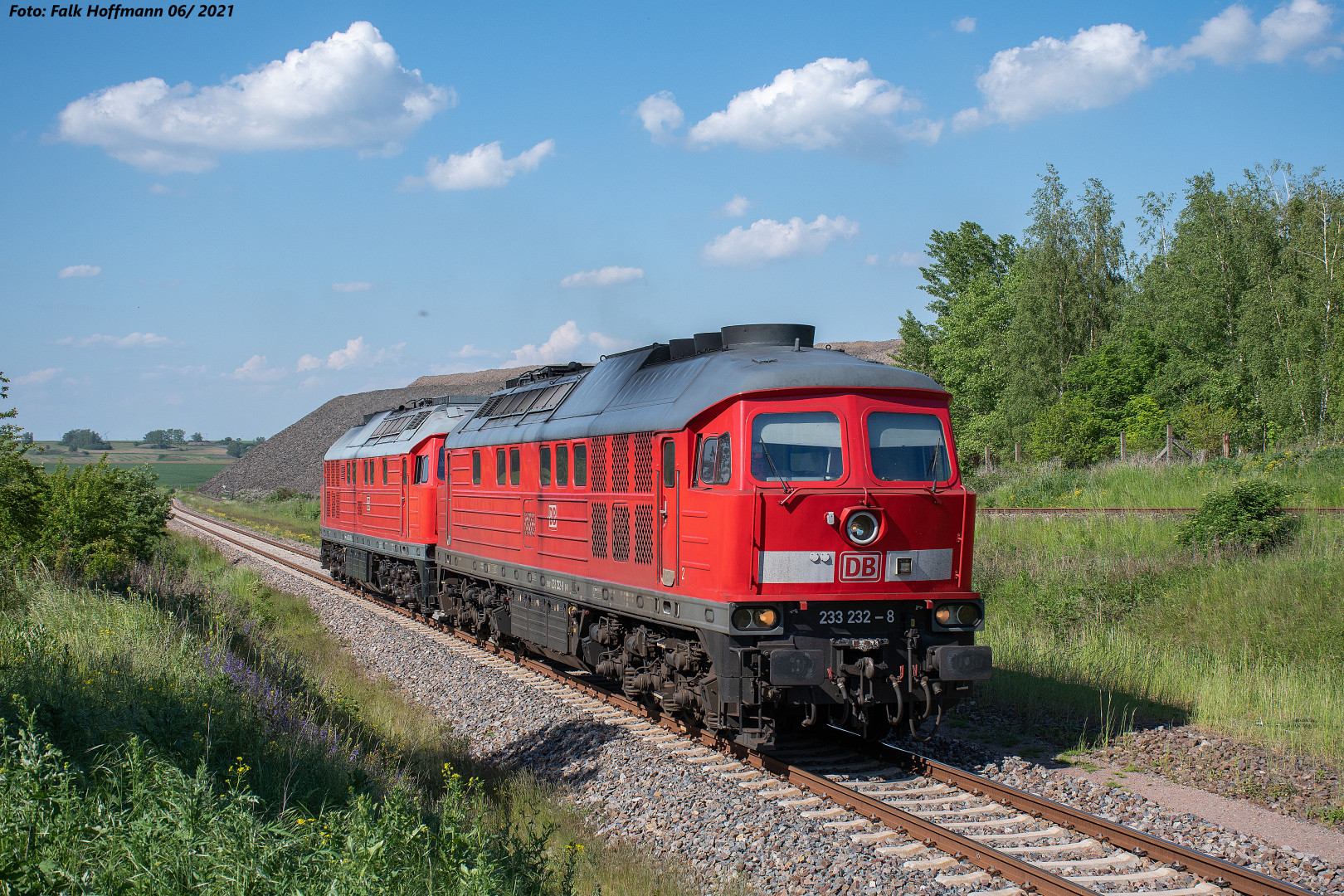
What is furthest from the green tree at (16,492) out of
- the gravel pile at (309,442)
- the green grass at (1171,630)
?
the gravel pile at (309,442)

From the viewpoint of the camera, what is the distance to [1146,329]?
41.4 m

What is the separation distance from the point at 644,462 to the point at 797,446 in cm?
189

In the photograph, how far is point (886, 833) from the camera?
7246mm

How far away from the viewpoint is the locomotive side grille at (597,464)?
1086 cm


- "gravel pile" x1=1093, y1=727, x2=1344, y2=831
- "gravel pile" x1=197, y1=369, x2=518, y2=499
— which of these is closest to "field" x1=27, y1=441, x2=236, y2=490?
"gravel pile" x1=197, y1=369, x2=518, y2=499

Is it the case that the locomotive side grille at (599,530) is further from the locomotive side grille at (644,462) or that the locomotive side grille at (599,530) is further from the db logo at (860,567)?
the db logo at (860,567)

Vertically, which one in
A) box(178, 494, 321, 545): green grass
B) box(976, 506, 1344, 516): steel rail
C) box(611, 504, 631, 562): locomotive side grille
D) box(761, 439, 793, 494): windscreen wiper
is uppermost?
box(761, 439, 793, 494): windscreen wiper

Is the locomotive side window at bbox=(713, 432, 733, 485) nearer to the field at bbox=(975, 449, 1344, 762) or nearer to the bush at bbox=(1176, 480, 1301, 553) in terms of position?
the field at bbox=(975, 449, 1344, 762)

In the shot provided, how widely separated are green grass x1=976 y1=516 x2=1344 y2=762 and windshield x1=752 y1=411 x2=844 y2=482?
4.16 metres

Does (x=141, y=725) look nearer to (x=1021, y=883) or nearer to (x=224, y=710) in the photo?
(x=224, y=710)

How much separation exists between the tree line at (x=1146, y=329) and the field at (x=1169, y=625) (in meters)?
11.4

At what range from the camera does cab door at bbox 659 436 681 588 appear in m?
9.15

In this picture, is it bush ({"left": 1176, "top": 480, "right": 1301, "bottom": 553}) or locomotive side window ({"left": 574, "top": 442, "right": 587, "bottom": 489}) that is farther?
bush ({"left": 1176, "top": 480, "right": 1301, "bottom": 553})

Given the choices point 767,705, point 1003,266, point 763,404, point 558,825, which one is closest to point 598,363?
point 763,404
